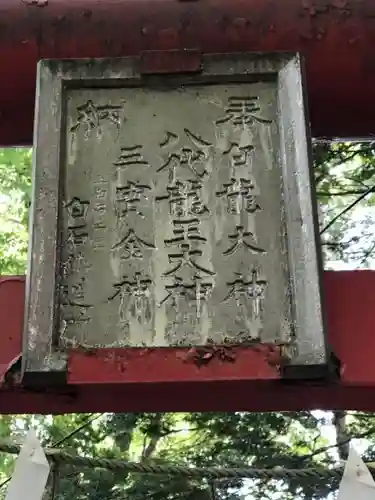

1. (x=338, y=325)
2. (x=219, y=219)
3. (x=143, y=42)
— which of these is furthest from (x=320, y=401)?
(x=143, y=42)

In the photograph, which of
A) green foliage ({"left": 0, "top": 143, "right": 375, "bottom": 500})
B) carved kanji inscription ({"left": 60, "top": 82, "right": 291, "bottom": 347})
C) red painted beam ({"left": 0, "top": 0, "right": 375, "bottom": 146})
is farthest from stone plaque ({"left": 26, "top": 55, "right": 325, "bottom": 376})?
green foliage ({"left": 0, "top": 143, "right": 375, "bottom": 500})

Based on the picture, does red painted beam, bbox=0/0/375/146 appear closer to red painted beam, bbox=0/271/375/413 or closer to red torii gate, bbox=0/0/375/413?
red torii gate, bbox=0/0/375/413

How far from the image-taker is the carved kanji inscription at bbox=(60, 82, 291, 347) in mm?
1039

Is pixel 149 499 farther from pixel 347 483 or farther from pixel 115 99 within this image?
pixel 115 99

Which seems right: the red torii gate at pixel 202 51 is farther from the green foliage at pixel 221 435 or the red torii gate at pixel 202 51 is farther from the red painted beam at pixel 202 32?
the green foliage at pixel 221 435

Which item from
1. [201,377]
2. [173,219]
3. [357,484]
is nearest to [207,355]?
[201,377]

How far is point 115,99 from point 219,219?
0.30 meters

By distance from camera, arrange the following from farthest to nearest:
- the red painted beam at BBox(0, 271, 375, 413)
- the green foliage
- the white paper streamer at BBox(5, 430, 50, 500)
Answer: the green foliage
the white paper streamer at BBox(5, 430, 50, 500)
the red painted beam at BBox(0, 271, 375, 413)

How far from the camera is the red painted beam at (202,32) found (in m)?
1.31

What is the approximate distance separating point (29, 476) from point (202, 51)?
2.60 feet

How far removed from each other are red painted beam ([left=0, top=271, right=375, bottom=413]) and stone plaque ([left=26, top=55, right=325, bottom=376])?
36 millimetres

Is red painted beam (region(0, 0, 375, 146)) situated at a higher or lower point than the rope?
higher

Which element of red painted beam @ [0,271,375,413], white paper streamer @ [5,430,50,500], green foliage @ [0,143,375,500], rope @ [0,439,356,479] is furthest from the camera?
green foliage @ [0,143,375,500]

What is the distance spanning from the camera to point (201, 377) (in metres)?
0.99
